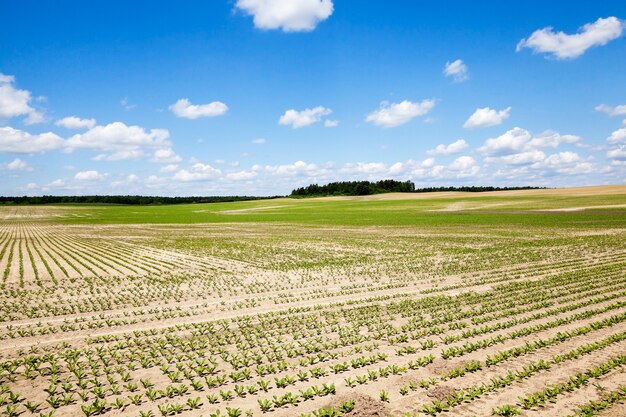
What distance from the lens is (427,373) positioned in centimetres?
1094

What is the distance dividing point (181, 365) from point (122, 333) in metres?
4.36

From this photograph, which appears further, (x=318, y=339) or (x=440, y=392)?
(x=318, y=339)

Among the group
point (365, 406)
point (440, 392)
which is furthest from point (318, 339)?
point (440, 392)

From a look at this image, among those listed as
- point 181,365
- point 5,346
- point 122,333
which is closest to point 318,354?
point 181,365

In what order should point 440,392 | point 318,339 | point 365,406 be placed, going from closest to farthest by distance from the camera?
point 365,406
point 440,392
point 318,339

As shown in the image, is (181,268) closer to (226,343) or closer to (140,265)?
(140,265)

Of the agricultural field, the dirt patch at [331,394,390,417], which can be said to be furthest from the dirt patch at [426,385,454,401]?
the dirt patch at [331,394,390,417]

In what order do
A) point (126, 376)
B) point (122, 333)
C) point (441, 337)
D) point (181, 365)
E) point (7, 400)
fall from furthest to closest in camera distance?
1. point (122, 333)
2. point (441, 337)
3. point (181, 365)
4. point (126, 376)
5. point (7, 400)

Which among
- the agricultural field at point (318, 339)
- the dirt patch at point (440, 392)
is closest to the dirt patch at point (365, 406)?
the agricultural field at point (318, 339)

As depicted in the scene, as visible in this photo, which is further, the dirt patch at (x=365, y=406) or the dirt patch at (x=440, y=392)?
the dirt patch at (x=440, y=392)

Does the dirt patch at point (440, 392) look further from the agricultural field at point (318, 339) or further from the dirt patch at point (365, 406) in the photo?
the dirt patch at point (365, 406)

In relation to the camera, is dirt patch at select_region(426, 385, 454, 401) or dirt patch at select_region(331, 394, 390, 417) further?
dirt patch at select_region(426, 385, 454, 401)

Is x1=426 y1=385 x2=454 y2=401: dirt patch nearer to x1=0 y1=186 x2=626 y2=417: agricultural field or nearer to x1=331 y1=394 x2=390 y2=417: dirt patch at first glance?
x1=0 y1=186 x2=626 y2=417: agricultural field

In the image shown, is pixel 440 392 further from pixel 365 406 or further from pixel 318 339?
pixel 318 339
